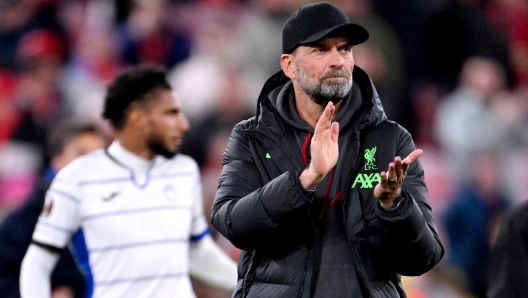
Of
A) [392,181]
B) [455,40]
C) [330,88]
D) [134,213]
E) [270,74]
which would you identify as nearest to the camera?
[392,181]

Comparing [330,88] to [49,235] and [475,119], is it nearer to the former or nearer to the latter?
[49,235]

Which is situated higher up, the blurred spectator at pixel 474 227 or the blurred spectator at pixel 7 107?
the blurred spectator at pixel 7 107

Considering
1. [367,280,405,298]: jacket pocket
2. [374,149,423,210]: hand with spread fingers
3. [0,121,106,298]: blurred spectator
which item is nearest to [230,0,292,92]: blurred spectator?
[0,121,106,298]: blurred spectator

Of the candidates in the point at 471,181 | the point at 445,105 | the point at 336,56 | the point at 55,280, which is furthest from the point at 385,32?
the point at 336,56

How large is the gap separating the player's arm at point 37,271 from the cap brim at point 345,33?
6.70 ft

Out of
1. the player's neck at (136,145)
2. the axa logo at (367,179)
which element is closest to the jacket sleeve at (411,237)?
the axa logo at (367,179)

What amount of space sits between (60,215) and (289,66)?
176 centimetres

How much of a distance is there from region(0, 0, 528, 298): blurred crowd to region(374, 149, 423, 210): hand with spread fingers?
472cm

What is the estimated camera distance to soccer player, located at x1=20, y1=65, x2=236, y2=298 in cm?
534

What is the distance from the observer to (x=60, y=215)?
17.6 feet

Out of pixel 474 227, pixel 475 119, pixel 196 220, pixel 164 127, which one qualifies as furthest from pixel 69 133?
pixel 475 119

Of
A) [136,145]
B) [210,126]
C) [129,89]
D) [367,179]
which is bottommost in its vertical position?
[210,126]

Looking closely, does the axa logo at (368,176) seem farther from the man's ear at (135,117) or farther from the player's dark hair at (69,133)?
the player's dark hair at (69,133)

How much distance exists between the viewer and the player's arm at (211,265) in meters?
5.69
